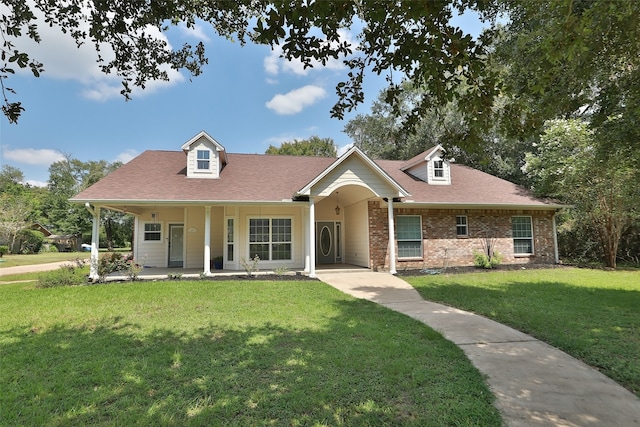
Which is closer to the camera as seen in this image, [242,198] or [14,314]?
[14,314]

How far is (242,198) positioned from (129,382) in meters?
9.48

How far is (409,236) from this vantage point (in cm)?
1502

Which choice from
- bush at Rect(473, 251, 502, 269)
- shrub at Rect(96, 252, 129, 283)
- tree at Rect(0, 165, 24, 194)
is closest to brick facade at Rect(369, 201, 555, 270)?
bush at Rect(473, 251, 502, 269)

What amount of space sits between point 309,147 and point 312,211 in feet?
98.8

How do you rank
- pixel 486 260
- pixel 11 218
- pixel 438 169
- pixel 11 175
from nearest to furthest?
pixel 486 260, pixel 438 169, pixel 11 218, pixel 11 175

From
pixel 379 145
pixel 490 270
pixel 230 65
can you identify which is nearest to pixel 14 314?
pixel 230 65

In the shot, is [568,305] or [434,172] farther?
[434,172]

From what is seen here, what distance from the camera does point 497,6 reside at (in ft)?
19.3

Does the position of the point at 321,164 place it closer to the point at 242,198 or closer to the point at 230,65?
the point at 242,198

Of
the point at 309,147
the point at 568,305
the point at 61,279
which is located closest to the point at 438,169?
the point at 568,305

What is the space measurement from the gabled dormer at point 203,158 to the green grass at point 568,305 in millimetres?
9312

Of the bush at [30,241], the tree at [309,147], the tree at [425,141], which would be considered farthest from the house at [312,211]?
the bush at [30,241]

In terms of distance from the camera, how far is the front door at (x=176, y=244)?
16672 mm

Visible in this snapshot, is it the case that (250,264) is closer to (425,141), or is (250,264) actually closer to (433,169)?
(433,169)
